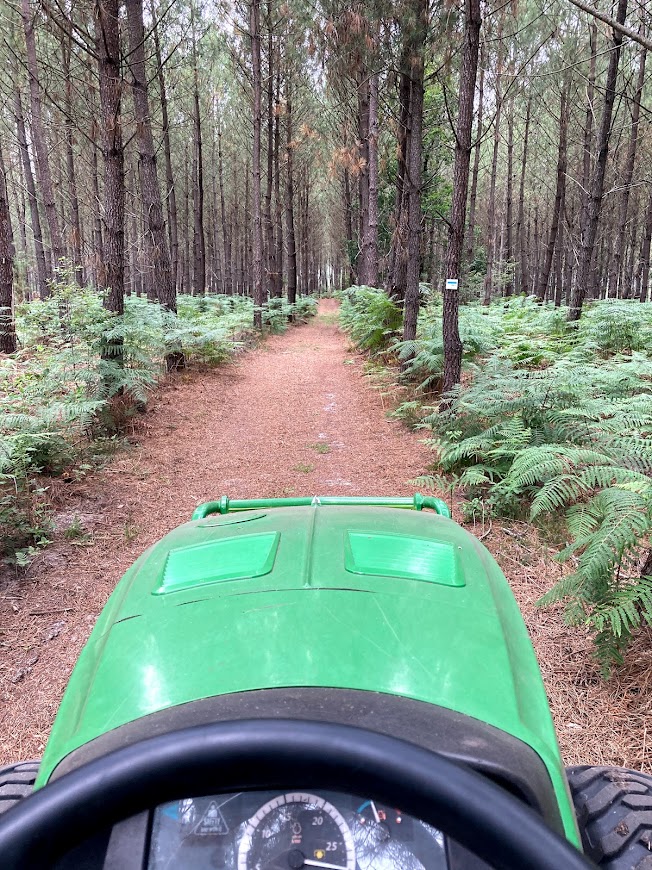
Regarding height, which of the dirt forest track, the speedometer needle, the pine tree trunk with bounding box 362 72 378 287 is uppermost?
the pine tree trunk with bounding box 362 72 378 287

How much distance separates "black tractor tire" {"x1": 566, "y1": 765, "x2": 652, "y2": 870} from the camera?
4.48 feet

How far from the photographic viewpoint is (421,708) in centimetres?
106

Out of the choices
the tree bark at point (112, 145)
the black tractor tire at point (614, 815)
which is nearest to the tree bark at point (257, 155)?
the tree bark at point (112, 145)

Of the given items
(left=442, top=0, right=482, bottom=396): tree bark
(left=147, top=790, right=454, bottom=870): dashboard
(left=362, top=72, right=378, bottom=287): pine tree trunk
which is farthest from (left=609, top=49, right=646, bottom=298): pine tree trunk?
(left=147, top=790, right=454, bottom=870): dashboard

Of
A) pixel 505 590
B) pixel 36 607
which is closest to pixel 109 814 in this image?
pixel 505 590

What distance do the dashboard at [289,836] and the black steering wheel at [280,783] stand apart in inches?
11.8

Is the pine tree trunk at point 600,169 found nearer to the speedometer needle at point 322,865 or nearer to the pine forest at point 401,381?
the pine forest at point 401,381

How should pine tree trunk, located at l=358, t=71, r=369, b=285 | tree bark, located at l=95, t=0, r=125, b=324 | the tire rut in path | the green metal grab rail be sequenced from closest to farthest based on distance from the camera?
the green metal grab rail → the tire rut in path → tree bark, located at l=95, t=0, r=125, b=324 → pine tree trunk, located at l=358, t=71, r=369, b=285

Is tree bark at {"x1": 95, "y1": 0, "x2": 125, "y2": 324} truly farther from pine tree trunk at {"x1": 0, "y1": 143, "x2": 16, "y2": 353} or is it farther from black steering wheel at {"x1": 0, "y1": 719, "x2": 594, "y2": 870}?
black steering wheel at {"x1": 0, "y1": 719, "x2": 594, "y2": 870}

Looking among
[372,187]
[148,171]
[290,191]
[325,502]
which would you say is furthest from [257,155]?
[325,502]

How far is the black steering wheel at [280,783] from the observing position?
582 millimetres

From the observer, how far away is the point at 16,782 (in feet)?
5.32

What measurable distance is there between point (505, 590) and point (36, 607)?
3288 mm

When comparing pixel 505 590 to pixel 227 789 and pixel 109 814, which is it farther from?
pixel 109 814
